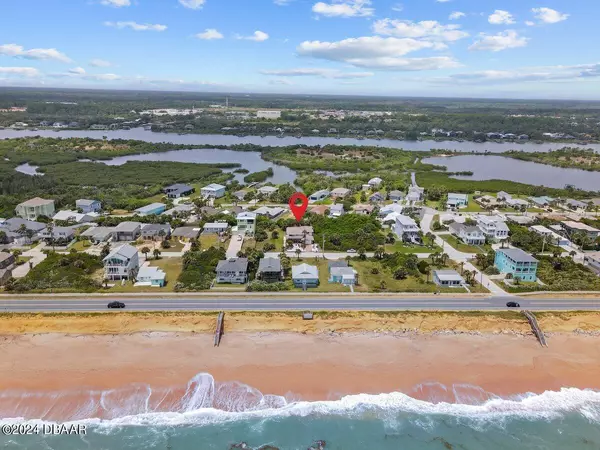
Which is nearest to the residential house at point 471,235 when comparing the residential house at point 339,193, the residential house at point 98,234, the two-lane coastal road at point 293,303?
the two-lane coastal road at point 293,303

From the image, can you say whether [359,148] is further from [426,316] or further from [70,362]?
[70,362]

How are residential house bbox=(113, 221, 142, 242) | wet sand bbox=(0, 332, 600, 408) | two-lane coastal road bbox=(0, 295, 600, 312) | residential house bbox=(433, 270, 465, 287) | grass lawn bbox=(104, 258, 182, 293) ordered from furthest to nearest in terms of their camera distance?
residential house bbox=(113, 221, 142, 242) → residential house bbox=(433, 270, 465, 287) → grass lawn bbox=(104, 258, 182, 293) → two-lane coastal road bbox=(0, 295, 600, 312) → wet sand bbox=(0, 332, 600, 408)

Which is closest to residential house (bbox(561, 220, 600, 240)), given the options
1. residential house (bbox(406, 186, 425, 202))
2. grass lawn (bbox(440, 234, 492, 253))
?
grass lawn (bbox(440, 234, 492, 253))

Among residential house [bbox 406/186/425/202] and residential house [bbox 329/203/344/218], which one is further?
residential house [bbox 406/186/425/202]

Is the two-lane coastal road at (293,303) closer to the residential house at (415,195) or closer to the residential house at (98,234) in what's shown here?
the residential house at (98,234)

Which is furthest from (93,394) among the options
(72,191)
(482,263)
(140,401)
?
(72,191)

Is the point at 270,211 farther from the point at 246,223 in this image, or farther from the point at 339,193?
the point at 339,193

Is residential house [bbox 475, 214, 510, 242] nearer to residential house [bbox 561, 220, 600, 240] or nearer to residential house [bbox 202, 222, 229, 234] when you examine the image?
residential house [bbox 561, 220, 600, 240]
